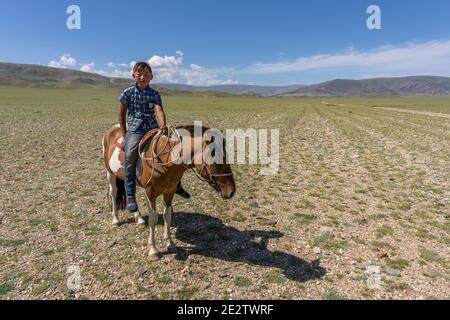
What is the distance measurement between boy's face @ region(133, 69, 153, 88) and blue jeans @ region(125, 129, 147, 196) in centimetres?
100

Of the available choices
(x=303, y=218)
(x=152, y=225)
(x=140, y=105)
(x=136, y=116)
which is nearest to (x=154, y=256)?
(x=152, y=225)

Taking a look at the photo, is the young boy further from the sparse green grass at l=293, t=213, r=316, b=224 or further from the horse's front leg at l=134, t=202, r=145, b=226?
the sparse green grass at l=293, t=213, r=316, b=224

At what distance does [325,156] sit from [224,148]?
1291 centimetres

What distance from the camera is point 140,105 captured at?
6.06 metres

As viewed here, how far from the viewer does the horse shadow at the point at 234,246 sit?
19.4 ft

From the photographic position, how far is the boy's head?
227 inches

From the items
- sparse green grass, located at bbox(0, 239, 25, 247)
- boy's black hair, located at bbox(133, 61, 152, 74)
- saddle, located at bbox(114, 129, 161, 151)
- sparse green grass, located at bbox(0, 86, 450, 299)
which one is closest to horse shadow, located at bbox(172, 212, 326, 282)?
sparse green grass, located at bbox(0, 86, 450, 299)

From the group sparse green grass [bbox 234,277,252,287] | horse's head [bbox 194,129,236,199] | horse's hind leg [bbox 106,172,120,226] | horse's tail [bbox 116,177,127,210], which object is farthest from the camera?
horse's tail [bbox 116,177,127,210]

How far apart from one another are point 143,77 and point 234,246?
442 cm

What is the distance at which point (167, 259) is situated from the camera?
6.22 metres

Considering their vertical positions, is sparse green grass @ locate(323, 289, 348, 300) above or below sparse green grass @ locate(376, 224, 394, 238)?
below

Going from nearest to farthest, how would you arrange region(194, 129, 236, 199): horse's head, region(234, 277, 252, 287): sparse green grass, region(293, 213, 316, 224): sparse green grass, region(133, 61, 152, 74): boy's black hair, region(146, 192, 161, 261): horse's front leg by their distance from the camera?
region(194, 129, 236, 199): horse's head, region(234, 277, 252, 287): sparse green grass, region(133, 61, 152, 74): boy's black hair, region(146, 192, 161, 261): horse's front leg, region(293, 213, 316, 224): sparse green grass

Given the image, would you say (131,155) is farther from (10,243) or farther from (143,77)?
(10,243)
